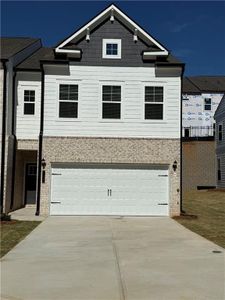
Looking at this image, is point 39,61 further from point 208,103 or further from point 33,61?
point 208,103

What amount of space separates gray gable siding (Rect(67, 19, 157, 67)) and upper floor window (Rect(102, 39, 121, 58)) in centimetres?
14

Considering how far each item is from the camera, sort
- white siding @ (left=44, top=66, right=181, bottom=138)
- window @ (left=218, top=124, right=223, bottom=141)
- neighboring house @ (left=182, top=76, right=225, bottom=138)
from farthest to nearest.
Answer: neighboring house @ (left=182, top=76, right=225, bottom=138) → window @ (left=218, top=124, right=223, bottom=141) → white siding @ (left=44, top=66, right=181, bottom=138)

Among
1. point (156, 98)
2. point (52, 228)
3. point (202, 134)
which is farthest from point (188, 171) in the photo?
point (52, 228)

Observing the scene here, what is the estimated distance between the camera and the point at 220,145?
38.5 metres

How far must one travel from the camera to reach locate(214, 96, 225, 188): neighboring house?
123 feet

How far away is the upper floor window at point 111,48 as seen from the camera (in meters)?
19.7

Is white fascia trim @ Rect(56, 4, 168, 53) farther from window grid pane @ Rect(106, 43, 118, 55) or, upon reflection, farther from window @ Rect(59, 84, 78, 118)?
window @ Rect(59, 84, 78, 118)

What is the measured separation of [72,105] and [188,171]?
2267cm

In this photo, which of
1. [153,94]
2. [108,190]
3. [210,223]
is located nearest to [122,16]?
[153,94]

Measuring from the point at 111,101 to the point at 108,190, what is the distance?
383cm

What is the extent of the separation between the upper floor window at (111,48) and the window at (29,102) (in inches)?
154

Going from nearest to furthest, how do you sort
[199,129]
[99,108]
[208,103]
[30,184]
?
[99,108]
[30,184]
[199,129]
[208,103]

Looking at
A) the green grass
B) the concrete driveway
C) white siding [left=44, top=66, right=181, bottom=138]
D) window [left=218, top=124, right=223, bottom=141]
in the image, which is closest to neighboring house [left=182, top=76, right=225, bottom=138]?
window [left=218, top=124, right=223, bottom=141]

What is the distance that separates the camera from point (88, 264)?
Answer: 8.99 metres
